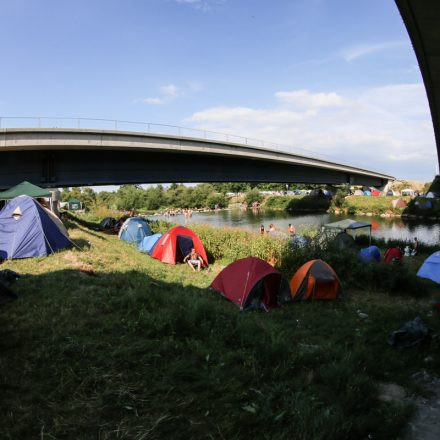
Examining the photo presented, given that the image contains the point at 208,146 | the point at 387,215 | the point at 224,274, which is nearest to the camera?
the point at 224,274

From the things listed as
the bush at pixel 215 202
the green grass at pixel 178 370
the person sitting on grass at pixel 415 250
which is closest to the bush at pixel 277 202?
the bush at pixel 215 202

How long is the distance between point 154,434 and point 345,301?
836 cm

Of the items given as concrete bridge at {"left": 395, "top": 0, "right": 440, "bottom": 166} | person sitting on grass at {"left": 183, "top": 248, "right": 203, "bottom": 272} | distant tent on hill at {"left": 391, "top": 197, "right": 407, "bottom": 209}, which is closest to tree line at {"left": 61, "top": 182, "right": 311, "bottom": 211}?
distant tent on hill at {"left": 391, "top": 197, "right": 407, "bottom": 209}

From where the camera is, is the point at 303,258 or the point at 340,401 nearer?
the point at 340,401

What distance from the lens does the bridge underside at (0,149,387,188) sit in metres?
22.8

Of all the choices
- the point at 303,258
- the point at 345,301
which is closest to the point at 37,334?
the point at 345,301

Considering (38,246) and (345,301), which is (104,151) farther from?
(345,301)

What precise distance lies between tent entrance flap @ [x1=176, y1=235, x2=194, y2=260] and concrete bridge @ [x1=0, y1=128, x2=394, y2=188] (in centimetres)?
1100

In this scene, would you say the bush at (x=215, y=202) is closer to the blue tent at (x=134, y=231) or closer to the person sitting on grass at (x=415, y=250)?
the person sitting on grass at (x=415, y=250)

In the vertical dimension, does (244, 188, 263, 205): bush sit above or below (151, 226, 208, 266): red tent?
above

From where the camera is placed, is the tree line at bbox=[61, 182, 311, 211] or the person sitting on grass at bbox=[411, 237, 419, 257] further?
the tree line at bbox=[61, 182, 311, 211]

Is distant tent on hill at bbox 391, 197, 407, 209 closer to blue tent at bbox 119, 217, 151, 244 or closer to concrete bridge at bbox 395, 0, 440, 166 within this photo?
blue tent at bbox 119, 217, 151, 244

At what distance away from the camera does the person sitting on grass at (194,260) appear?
14.7 m

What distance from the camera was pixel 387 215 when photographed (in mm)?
56406
